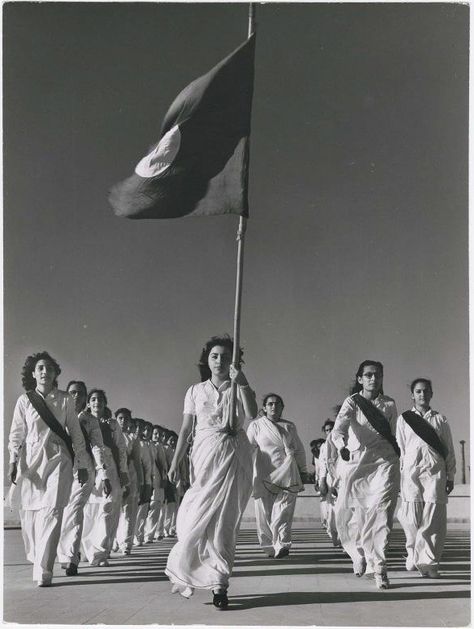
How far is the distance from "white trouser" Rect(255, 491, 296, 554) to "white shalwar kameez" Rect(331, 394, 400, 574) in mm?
3188

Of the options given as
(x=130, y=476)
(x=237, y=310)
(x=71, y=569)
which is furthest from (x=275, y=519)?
(x=237, y=310)

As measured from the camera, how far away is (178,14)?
9.40m

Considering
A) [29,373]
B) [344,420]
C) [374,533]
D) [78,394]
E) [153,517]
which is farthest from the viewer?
[153,517]

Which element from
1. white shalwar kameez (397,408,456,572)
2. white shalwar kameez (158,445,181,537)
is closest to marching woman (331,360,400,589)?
white shalwar kameez (397,408,456,572)

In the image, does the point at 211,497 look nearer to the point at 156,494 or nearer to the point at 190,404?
the point at 190,404

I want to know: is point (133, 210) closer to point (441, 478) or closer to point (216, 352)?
point (216, 352)

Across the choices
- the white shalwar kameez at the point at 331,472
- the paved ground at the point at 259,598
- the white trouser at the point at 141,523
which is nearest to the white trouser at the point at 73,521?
the paved ground at the point at 259,598

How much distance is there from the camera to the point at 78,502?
12133mm

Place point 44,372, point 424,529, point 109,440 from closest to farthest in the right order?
point 44,372
point 424,529
point 109,440

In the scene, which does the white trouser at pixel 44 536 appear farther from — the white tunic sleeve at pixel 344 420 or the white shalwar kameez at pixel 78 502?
the white tunic sleeve at pixel 344 420

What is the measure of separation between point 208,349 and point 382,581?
9.19ft

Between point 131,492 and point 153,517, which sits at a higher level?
point 131,492

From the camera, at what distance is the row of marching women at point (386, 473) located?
34.4 feet

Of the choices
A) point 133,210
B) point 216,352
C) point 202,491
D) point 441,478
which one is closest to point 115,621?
point 202,491
